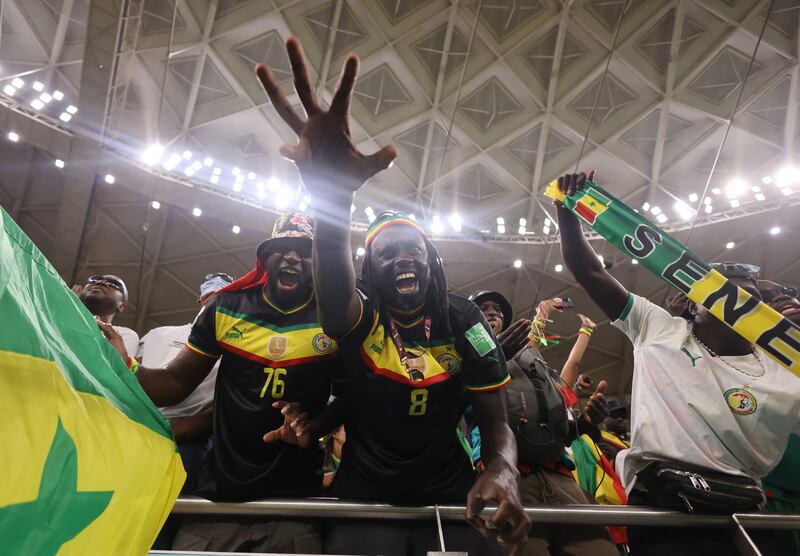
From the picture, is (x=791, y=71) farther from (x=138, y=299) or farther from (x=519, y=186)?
(x=138, y=299)

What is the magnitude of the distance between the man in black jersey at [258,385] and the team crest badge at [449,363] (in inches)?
21.2

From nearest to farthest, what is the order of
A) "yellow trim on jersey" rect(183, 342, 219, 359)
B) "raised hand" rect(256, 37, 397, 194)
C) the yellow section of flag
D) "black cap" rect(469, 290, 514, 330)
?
the yellow section of flag < "raised hand" rect(256, 37, 397, 194) < "yellow trim on jersey" rect(183, 342, 219, 359) < "black cap" rect(469, 290, 514, 330)

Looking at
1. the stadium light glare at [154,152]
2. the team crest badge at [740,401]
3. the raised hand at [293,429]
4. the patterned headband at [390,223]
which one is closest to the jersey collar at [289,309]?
the patterned headband at [390,223]

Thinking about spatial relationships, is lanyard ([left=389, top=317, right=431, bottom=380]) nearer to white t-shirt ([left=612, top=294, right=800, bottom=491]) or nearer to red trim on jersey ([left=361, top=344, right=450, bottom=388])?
red trim on jersey ([left=361, top=344, right=450, bottom=388])

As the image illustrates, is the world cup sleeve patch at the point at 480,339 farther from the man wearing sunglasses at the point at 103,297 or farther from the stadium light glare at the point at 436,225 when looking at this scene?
the stadium light glare at the point at 436,225

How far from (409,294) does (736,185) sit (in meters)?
18.9

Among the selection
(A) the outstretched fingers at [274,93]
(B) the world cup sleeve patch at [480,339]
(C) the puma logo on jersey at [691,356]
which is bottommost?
(B) the world cup sleeve patch at [480,339]

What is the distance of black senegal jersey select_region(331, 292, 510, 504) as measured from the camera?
200cm

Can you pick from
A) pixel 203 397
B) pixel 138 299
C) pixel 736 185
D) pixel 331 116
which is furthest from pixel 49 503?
pixel 736 185

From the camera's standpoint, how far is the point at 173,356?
3.49 meters

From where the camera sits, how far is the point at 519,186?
18344 millimetres

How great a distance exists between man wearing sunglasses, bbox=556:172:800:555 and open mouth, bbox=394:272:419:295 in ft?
4.60

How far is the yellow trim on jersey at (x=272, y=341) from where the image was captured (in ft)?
7.22

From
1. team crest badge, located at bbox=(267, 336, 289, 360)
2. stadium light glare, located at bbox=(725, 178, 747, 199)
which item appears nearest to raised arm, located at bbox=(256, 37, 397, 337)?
team crest badge, located at bbox=(267, 336, 289, 360)
